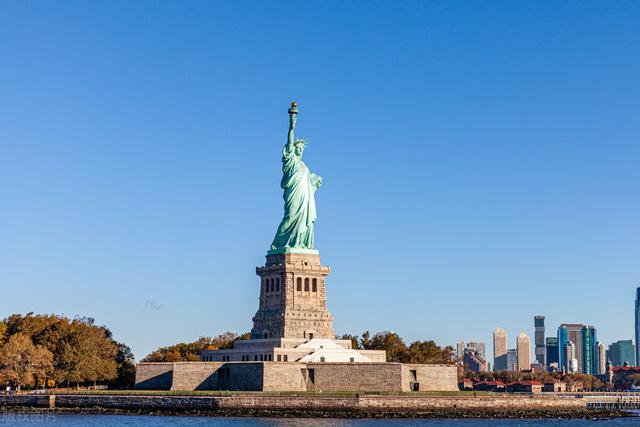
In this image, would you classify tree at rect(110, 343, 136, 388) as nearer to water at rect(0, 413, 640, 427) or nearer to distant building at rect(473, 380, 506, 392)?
water at rect(0, 413, 640, 427)

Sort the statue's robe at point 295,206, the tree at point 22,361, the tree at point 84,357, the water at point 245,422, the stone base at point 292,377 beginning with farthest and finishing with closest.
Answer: the statue's robe at point 295,206
the tree at point 84,357
the tree at point 22,361
the stone base at point 292,377
the water at point 245,422

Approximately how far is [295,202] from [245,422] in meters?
34.3

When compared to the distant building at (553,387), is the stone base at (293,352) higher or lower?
higher

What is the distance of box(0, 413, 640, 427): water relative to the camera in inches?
3152

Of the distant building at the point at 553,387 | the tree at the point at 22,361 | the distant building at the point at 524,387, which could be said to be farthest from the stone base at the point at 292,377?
the distant building at the point at 553,387

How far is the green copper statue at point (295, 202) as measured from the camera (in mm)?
111500

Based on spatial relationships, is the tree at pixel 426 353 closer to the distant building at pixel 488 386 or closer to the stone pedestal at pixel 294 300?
the stone pedestal at pixel 294 300

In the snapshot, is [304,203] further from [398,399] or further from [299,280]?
[398,399]

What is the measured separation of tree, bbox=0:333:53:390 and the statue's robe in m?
A: 25.0

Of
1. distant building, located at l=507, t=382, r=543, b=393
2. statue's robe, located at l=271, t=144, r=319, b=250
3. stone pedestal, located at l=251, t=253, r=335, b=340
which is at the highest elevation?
statue's robe, located at l=271, t=144, r=319, b=250

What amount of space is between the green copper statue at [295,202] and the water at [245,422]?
28.7 metres

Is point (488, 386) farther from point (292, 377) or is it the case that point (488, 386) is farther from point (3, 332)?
point (3, 332)

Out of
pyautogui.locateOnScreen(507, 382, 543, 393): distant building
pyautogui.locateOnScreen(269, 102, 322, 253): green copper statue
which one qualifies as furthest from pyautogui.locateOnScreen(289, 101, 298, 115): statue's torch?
pyautogui.locateOnScreen(507, 382, 543, 393): distant building

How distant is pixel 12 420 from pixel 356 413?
2640 cm
